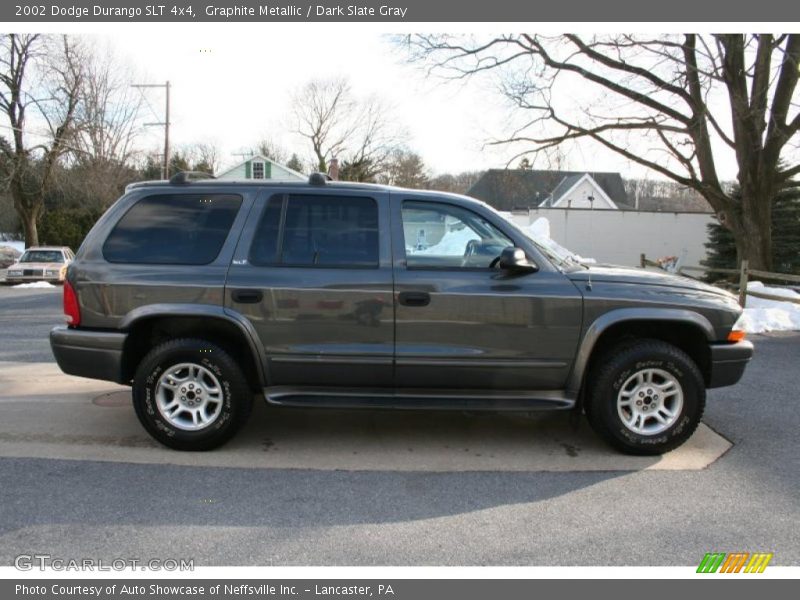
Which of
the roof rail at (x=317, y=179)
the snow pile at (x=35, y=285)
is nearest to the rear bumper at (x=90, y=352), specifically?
the roof rail at (x=317, y=179)

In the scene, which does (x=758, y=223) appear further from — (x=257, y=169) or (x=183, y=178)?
(x=257, y=169)

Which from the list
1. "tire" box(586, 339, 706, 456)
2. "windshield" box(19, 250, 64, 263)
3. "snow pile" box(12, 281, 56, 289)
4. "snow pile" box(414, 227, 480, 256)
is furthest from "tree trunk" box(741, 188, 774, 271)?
Answer: "windshield" box(19, 250, 64, 263)

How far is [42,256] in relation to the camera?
2172 centimetres

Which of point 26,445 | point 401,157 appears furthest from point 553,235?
point 401,157

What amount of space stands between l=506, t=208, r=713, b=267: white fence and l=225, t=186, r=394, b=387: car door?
2490cm

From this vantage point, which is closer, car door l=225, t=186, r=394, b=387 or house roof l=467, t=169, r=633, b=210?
car door l=225, t=186, r=394, b=387

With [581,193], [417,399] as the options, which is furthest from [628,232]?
[581,193]

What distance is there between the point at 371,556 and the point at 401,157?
55.2 m

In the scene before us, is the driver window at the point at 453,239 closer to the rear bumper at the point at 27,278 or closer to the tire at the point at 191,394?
the tire at the point at 191,394

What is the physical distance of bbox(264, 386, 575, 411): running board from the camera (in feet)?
13.8

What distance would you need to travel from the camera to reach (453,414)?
5270mm

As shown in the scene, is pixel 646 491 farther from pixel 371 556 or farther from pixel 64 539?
pixel 64 539

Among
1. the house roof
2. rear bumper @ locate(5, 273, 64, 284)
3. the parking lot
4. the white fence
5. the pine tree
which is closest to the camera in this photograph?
the parking lot

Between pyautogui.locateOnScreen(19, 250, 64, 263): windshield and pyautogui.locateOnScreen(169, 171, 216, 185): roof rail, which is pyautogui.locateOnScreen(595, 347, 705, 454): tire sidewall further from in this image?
pyautogui.locateOnScreen(19, 250, 64, 263): windshield
